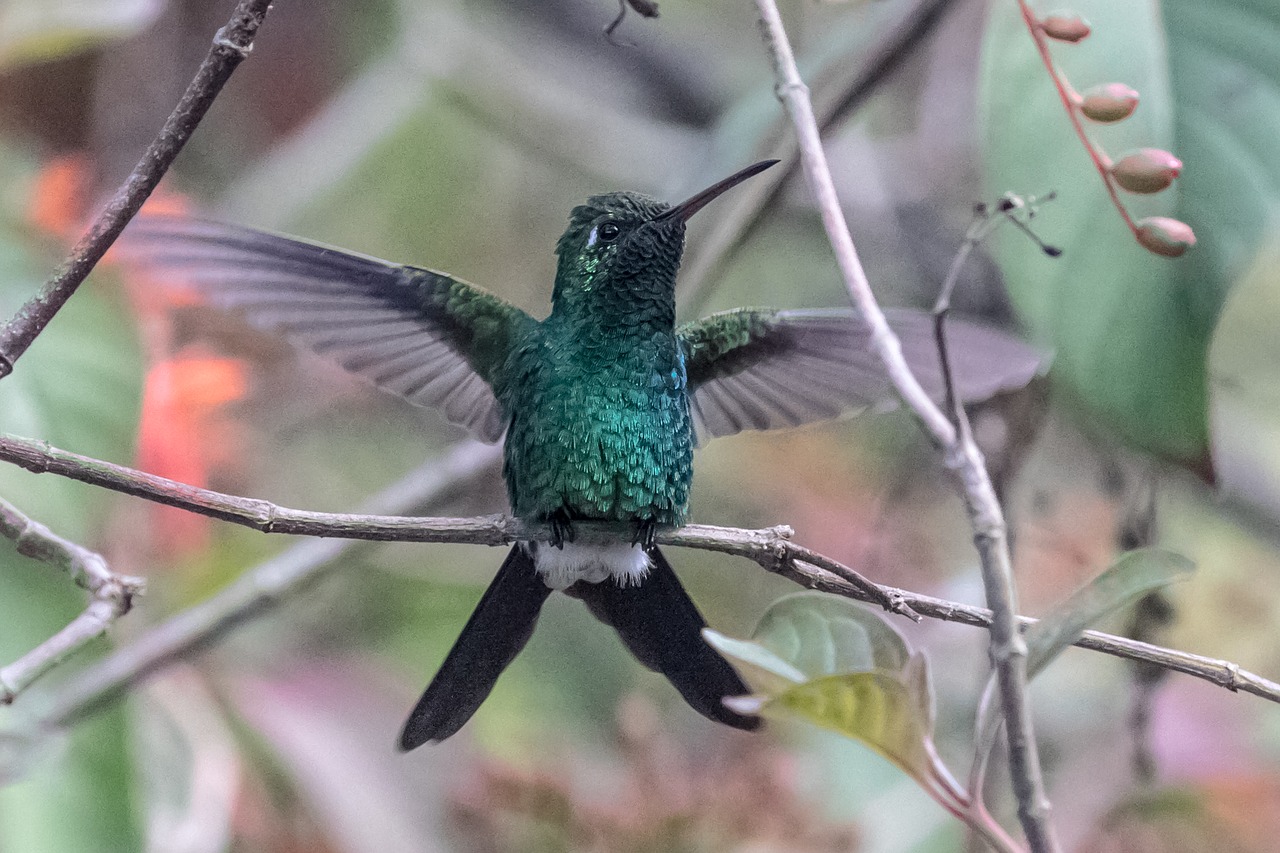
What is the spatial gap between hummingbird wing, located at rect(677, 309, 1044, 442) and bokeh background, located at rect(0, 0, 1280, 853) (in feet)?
0.65

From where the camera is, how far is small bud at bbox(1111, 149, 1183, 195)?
113cm

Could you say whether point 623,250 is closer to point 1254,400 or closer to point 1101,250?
point 1101,250

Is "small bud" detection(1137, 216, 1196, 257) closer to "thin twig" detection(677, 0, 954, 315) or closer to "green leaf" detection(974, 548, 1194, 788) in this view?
"green leaf" detection(974, 548, 1194, 788)

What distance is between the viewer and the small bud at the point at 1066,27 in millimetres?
1190

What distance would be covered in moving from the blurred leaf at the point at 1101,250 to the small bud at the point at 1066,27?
0.29m

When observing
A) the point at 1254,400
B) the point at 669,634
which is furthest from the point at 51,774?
the point at 1254,400

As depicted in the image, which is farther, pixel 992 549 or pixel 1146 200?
pixel 1146 200

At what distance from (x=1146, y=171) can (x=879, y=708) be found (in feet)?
2.00

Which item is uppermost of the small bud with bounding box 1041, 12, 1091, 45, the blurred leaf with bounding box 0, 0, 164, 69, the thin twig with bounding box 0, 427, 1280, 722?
the blurred leaf with bounding box 0, 0, 164, 69

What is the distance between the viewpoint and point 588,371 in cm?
153

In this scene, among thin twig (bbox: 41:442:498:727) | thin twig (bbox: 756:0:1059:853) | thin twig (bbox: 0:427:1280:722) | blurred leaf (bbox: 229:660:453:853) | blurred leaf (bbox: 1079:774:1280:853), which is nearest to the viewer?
thin twig (bbox: 756:0:1059:853)

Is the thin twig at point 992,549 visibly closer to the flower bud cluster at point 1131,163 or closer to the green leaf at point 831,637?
the green leaf at point 831,637

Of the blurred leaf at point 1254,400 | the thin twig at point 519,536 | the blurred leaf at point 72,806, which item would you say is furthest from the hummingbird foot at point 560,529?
the blurred leaf at point 1254,400

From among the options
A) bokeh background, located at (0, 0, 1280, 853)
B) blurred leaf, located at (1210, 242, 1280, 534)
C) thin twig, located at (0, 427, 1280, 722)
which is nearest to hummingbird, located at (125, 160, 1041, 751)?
thin twig, located at (0, 427, 1280, 722)
